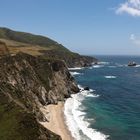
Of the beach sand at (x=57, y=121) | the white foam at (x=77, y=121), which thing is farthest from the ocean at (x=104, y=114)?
the beach sand at (x=57, y=121)

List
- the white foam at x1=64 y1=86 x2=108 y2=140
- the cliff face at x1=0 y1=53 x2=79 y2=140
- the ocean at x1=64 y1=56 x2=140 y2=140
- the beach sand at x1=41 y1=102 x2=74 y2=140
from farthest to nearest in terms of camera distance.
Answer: the ocean at x1=64 y1=56 x2=140 y2=140
the beach sand at x1=41 y1=102 x2=74 y2=140
the white foam at x1=64 y1=86 x2=108 y2=140
the cliff face at x1=0 y1=53 x2=79 y2=140

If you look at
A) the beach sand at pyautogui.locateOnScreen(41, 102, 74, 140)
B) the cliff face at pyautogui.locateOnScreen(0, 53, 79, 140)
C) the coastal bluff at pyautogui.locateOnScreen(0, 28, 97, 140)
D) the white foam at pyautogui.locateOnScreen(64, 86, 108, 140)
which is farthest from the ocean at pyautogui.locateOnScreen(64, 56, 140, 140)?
the cliff face at pyautogui.locateOnScreen(0, 53, 79, 140)

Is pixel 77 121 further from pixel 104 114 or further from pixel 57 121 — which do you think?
pixel 104 114

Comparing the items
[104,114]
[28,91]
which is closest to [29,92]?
[28,91]

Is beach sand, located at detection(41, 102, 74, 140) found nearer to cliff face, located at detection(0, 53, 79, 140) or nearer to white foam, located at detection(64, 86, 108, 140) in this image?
white foam, located at detection(64, 86, 108, 140)

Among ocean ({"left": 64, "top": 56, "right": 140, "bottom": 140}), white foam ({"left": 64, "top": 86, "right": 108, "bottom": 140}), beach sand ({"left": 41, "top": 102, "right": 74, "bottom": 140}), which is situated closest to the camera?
white foam ({"left": 64, "top": 86, "right": 108, "bottom": 140})

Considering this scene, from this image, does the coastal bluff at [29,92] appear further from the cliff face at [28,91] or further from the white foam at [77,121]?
the white foam at [77,121]
